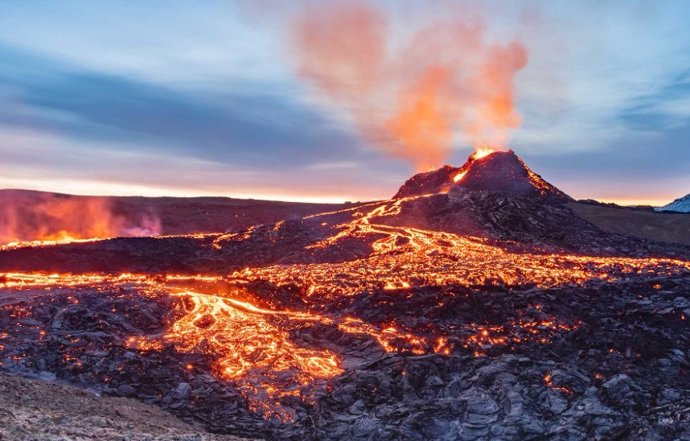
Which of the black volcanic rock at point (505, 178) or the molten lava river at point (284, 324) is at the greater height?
the black volcanic rock at point (505, 178)

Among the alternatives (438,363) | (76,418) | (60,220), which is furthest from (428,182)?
(76,418)

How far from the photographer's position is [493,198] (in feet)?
123

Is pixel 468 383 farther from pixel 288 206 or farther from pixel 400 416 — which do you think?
pixel 288 206

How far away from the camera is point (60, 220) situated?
51.9 meters

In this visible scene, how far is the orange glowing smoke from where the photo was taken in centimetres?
4672

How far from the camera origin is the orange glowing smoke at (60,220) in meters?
46.7

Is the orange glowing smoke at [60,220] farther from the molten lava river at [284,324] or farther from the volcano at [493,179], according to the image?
the volcano at [493,179]

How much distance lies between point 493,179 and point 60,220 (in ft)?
129

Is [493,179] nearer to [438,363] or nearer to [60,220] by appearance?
[438,363]

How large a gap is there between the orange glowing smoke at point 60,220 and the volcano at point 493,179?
25.3m

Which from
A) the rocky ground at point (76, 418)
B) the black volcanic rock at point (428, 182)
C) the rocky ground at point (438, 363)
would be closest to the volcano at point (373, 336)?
the rocky ground at point (438, 363)

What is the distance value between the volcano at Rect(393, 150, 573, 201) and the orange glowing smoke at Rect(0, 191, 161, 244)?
25.3 metres

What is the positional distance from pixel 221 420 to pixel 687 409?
890 centimetres

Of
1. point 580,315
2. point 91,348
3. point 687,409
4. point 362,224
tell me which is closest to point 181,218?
point 362,224
